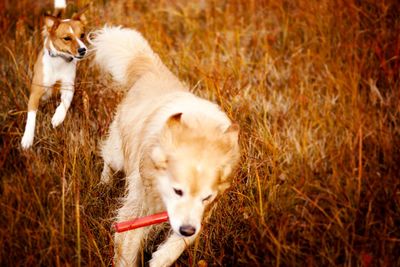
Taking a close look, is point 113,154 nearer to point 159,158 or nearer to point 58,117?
point 58,117

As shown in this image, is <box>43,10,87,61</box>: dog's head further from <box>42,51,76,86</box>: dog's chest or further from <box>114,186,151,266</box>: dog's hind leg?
<box>114,186,151,266</box>: dog's hind leg

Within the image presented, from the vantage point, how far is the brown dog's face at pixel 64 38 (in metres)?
3.53

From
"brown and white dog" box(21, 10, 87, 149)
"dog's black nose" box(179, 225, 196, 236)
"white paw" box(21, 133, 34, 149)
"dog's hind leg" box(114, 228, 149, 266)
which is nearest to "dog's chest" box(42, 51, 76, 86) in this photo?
"brown and white dog" box(21, 10, 87, 149)

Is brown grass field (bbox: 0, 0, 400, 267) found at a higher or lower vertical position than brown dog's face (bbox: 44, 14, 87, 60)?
lower

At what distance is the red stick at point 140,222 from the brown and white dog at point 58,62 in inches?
50.1

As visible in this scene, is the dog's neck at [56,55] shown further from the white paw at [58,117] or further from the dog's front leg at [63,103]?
the white paw at [58,117]

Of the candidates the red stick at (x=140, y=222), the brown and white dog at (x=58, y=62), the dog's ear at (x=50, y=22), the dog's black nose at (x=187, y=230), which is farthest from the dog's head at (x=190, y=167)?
the dog's ear at (x=50, y=22)

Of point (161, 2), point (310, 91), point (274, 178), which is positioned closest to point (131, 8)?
point (161, 2)

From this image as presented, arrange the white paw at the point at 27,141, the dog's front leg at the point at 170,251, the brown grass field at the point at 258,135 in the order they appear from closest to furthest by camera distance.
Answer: the brown grass field at the point at 258,135, the dog's front leg at the point at 170,251, the white paw at the point at 27,141

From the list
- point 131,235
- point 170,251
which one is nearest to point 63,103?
point 131,235

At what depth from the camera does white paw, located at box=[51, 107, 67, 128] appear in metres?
3.53

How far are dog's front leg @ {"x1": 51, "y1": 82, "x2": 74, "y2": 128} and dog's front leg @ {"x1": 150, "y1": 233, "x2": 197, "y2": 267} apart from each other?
4.44 feet

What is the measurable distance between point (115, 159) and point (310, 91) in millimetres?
1919

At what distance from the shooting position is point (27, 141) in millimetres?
3367
